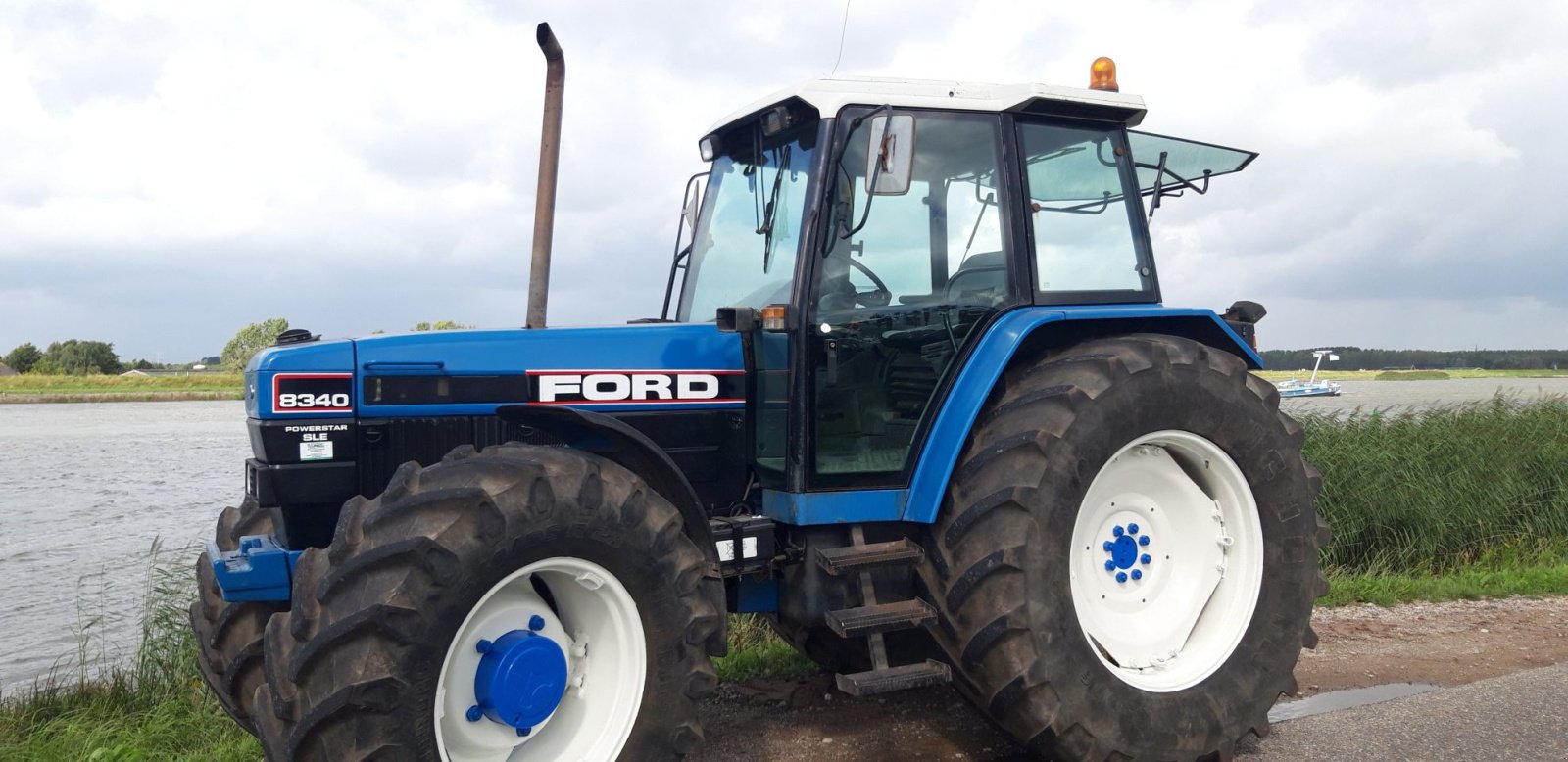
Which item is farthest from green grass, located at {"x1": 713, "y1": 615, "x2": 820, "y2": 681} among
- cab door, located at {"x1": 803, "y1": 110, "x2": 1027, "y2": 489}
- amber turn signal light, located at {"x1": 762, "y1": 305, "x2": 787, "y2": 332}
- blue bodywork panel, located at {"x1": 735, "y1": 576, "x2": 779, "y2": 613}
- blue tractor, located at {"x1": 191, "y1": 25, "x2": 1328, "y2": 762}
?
amber turn signal light, located at {"x1": 762, "y1": 305, "x2": 787, "y2": 332}

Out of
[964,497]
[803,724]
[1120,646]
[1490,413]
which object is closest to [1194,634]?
[1120,646]

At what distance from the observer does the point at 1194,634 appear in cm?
395

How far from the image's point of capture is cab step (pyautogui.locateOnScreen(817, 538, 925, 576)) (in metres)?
3.49

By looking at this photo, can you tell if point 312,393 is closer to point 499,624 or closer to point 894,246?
point 499,624

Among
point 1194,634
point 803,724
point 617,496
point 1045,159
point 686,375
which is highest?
point 1045,159

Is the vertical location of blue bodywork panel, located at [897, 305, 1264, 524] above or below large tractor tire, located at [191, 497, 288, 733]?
above

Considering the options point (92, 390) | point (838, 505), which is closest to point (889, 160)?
point (838, 505)

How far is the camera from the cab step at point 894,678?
3.32 meters

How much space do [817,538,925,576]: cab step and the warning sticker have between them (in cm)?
159

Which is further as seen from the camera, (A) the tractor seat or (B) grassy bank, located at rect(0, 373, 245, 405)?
(B) grassy bank, located at rect(0, 373, 245, 405)

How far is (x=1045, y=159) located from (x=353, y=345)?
2.55 meters

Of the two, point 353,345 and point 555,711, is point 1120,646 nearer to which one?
point 555,711

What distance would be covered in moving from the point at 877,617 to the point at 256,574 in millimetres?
1882

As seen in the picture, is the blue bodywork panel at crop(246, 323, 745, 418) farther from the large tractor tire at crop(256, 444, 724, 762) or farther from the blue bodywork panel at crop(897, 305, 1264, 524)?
the blue bodywork panel at crop(897, 305, 1264, 524)
